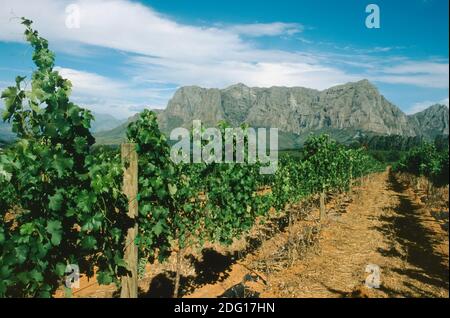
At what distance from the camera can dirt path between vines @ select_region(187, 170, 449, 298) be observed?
780cm

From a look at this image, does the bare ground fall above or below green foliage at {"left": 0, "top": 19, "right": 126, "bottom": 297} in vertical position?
below

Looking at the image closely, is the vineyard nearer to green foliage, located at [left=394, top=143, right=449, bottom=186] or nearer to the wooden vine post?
the wooden vine post

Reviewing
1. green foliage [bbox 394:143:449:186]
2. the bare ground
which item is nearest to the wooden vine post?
the bare ground

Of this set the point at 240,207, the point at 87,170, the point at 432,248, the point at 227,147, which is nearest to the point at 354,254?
the point at 432,248

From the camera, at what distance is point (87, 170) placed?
443cm

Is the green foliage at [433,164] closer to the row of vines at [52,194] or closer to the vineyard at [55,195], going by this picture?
the vineyard at [55,195]

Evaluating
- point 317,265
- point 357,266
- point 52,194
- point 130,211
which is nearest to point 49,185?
point 52,194

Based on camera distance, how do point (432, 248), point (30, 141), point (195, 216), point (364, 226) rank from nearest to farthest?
point (30, 141)
point (195, 216)
point (432, 248)
point (364, 226)

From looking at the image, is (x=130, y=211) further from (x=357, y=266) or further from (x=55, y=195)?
(x=357, y=266)

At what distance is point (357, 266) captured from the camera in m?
9.50

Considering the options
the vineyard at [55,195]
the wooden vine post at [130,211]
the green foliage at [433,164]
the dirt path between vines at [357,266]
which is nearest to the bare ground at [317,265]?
the dirt path between vines at [357,266]

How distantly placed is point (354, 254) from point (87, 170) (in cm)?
877

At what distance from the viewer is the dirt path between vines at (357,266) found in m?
7.80
